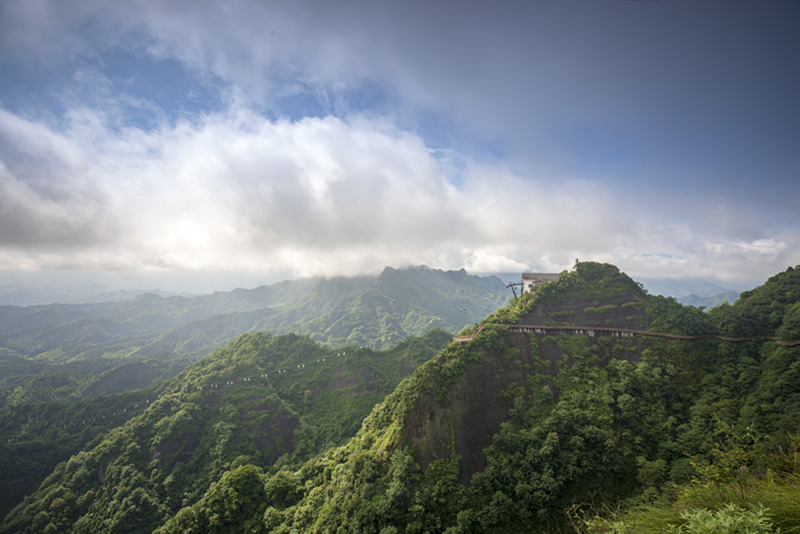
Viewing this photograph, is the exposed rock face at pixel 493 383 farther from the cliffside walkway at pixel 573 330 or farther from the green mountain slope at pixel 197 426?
the green mountain slope at pixel 197 426

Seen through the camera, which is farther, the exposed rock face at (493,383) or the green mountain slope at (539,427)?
the exposed rock face at (493,383)

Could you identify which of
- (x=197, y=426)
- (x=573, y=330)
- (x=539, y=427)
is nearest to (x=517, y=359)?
(x=539, y=427)

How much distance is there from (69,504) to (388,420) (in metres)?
64.0

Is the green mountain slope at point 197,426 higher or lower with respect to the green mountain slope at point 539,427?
lower

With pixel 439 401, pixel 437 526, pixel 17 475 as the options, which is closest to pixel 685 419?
pixel 439 401

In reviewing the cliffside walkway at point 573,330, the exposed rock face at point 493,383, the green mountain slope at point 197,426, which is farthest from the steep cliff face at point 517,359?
the green mountain slope at point 197,426

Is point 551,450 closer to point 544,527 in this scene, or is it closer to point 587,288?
point 544,527

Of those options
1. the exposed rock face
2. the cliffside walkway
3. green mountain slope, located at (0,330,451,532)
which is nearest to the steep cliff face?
the exposed rock face

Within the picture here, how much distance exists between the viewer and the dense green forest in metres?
33.5

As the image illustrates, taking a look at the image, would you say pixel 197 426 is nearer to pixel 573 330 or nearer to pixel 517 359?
pixel 517 359

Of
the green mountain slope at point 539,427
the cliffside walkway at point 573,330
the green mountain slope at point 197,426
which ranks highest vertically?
the cliffside walkway at point 573,330

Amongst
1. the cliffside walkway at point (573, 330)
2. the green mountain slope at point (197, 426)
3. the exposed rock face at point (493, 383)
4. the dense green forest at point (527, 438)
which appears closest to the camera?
the dense green forest at point (527, 438)

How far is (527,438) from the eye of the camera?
37594 millimetres

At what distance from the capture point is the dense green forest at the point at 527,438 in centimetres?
3350
